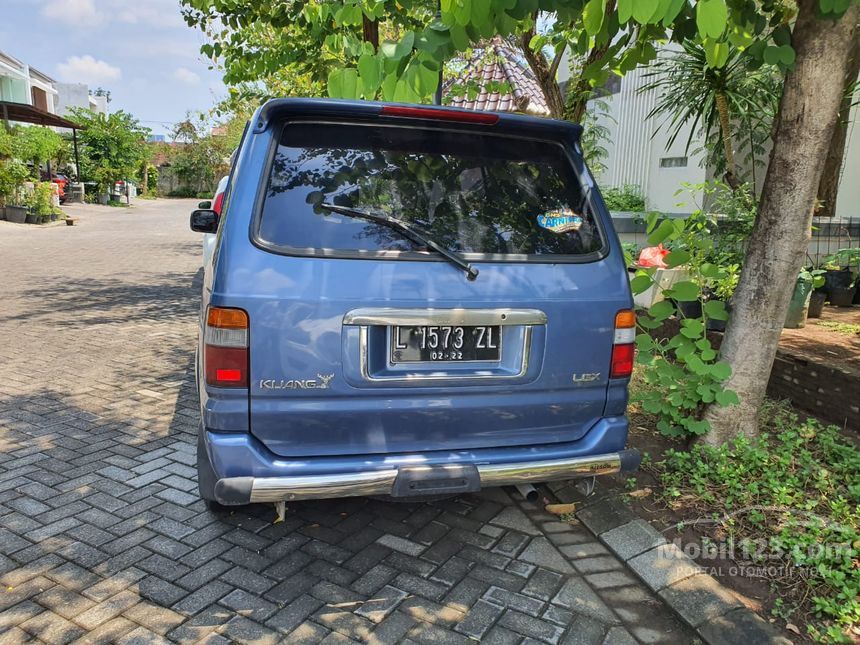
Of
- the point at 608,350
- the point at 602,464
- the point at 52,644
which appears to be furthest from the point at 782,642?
the point at 52,644

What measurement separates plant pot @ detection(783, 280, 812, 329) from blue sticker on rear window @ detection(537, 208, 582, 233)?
12.1ft

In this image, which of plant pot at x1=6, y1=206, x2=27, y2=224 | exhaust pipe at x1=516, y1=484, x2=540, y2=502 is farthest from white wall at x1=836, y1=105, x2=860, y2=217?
plant pot at x1=6, y1=206, x2=27, y2=224

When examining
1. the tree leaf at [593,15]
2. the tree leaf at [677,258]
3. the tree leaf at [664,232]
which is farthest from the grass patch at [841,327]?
the tree leaf at [593,15]

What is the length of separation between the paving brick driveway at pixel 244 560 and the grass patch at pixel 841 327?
384 cm

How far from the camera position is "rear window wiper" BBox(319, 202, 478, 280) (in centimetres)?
271

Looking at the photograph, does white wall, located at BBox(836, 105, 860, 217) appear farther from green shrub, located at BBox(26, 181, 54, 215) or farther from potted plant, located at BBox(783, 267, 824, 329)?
green shrub, located at BBox(26, 181, 54, 215)

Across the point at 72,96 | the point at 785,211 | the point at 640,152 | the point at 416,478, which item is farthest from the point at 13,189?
the point at 72,96

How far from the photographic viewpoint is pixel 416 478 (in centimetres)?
269

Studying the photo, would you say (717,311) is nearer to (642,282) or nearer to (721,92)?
(642,282)

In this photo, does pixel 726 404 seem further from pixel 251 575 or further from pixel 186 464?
pixel 186 464

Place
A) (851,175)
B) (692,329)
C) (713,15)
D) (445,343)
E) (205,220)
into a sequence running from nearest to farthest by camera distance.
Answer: (713,15) < (445,343) < (692,329) < (205,220) < (851,175)

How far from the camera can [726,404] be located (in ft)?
12.1

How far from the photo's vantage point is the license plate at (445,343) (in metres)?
2.68

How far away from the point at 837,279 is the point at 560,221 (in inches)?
221
